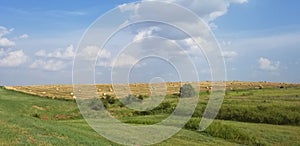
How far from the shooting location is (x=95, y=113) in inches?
2911

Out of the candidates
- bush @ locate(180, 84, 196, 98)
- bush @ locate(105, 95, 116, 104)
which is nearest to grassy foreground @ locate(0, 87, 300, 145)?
bush @ locate(105, 95, 116, 104)

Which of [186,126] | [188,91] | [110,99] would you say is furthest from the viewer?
[188,91]

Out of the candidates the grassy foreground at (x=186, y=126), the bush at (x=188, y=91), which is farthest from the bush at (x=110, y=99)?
the bush at (x=188, y=91)

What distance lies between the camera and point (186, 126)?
64.0m

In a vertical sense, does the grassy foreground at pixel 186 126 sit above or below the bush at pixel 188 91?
below

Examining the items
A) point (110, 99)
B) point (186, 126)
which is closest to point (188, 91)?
point (110, 99)

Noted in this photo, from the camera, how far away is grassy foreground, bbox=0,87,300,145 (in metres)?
34.8

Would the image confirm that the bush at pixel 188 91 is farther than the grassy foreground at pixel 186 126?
Yes

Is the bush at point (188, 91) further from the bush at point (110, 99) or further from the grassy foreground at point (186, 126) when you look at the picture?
the bush at point (110, 99)

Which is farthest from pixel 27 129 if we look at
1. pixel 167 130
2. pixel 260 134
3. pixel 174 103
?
pixel 174 103

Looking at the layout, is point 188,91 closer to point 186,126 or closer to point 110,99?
point 110,99

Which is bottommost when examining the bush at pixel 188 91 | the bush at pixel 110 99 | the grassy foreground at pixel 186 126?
the grassy foreground at pixel 186 126

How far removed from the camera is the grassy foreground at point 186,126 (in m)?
34.8

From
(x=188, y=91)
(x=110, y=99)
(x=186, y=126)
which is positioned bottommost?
(x=186, y=126)
